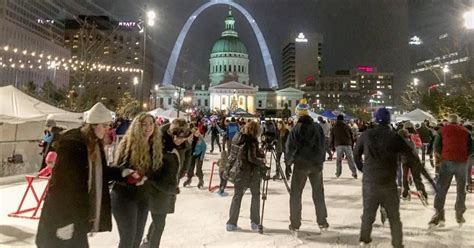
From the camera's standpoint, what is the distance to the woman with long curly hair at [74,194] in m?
2.94


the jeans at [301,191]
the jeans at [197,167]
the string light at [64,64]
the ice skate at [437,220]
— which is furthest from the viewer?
the string light at [64,64]

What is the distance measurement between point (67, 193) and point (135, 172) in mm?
800

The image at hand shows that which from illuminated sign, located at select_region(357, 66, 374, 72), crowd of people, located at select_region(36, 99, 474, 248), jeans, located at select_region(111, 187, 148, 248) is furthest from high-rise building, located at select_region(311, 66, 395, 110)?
jeans, located at select_region(111, 187, 148, 248)

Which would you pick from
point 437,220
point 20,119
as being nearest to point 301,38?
point 20,119

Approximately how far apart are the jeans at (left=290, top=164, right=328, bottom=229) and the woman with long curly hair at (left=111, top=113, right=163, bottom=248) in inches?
108

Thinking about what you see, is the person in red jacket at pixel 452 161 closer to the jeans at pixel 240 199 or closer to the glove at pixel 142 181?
the jeans at pixel 240 199

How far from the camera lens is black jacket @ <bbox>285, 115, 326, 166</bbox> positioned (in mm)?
6270

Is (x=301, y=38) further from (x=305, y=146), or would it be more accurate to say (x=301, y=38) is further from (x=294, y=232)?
(x=294, y=232)

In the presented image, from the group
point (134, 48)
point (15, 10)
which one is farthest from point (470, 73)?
point (134, 48)

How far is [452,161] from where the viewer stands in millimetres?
6797

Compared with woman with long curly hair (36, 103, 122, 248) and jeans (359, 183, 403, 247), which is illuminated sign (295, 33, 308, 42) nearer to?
jeans (359, 183, 403, 247)

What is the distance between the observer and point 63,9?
269ft

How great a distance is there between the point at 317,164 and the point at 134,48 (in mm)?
120204

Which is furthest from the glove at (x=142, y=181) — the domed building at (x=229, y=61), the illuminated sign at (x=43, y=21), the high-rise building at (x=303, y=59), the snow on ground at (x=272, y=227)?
the high-rise building at (x=303, y=59)
